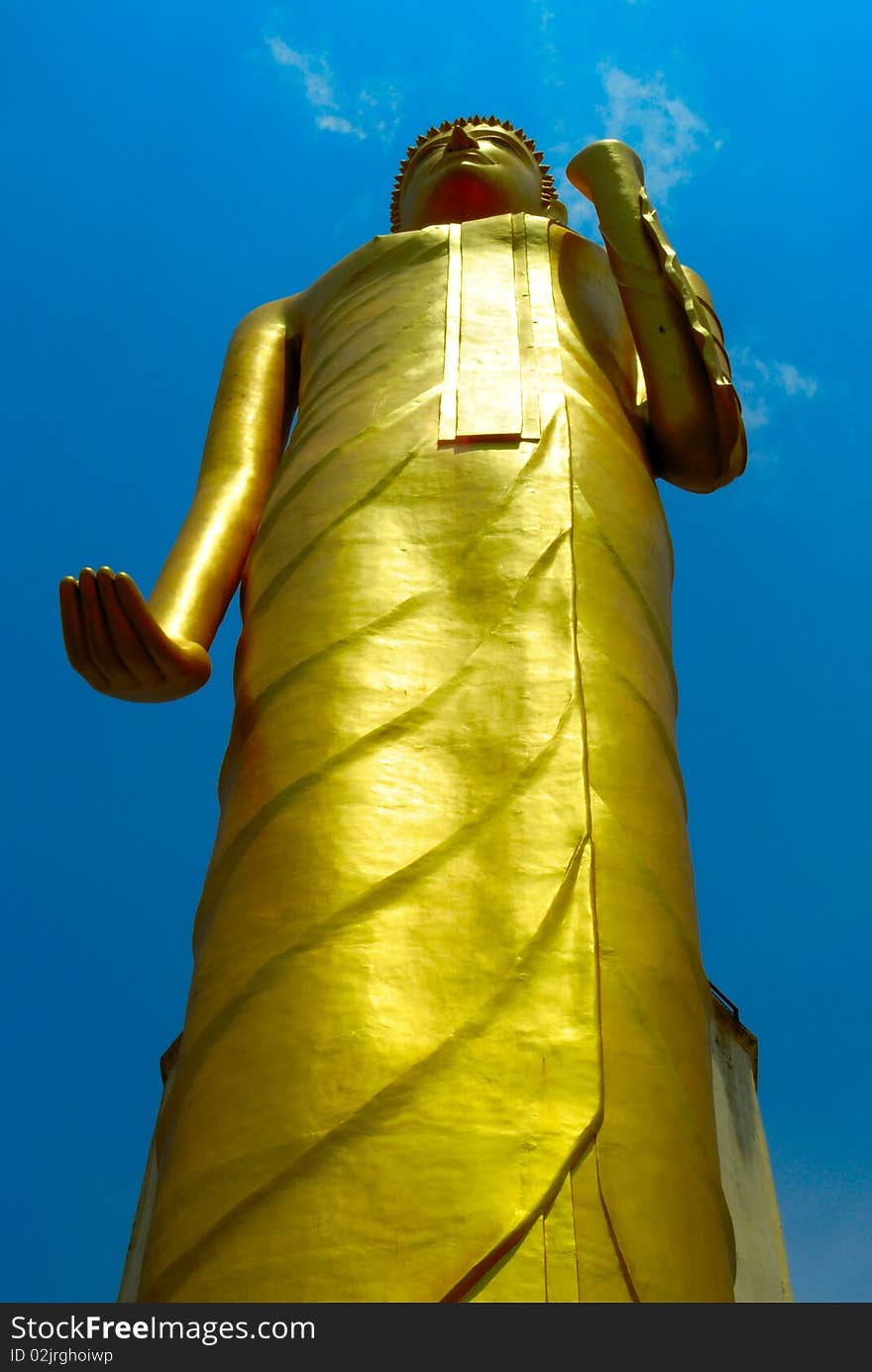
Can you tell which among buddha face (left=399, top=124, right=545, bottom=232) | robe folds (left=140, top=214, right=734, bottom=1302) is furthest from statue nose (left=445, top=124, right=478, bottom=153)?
robe folds (left=140, top=214, right=734, bottom=1302)

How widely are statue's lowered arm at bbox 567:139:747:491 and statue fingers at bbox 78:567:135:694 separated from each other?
1.51 m

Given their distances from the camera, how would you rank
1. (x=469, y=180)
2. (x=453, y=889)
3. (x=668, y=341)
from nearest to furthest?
(x=453, y=889) < (x=668, y=341) < (x=469, y=180)

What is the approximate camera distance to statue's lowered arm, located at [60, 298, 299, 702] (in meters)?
3.41

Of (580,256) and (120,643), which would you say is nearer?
(120,643)

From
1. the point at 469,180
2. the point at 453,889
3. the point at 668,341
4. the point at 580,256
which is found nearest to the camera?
the point at 453,889

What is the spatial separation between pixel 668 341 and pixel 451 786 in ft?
4.87

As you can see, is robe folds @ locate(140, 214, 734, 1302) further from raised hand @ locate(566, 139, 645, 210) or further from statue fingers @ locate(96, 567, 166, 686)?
raised hand @ locate(566, 139, 645, 210)

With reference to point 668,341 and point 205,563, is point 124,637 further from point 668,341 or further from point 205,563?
point 668,341

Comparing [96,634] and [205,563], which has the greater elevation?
[205,563]

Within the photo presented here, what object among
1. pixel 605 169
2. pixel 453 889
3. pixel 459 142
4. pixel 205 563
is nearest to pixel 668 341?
pixel 605 169

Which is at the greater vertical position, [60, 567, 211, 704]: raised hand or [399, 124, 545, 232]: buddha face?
[399, 124, 545, 232]: buddha face

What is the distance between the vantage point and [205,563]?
3.89 metres

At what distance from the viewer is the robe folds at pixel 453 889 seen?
2.53 m
